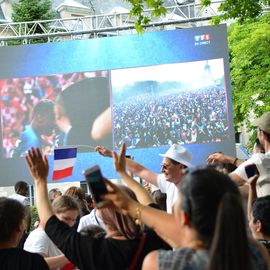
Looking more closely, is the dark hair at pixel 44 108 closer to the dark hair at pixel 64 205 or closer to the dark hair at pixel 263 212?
the dark hair at pixel 64 205

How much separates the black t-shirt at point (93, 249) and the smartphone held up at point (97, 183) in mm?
403

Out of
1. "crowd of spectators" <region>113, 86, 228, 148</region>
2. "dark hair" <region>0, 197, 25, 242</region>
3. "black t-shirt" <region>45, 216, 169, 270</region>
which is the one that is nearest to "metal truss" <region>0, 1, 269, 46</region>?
"crowd of spectators" <region>113, 86, 228, 148</region>

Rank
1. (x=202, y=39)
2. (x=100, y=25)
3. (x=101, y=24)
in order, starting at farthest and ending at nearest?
(x=101, y=24), (x=100, y=25), (x=202, y=39)

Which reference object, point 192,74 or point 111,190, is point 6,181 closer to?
point 192,74

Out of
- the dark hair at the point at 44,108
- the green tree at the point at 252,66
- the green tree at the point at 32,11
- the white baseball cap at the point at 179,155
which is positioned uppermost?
the green tree at the point at 32,11

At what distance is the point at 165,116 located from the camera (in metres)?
14.6

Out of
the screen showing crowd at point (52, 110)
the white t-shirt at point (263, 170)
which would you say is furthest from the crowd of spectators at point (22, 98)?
the white t-shirt at point (263, 170)

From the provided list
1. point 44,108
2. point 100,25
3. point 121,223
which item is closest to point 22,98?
point 44,108

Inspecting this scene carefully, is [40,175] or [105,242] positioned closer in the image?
[105,242]

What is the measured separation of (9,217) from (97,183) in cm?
106

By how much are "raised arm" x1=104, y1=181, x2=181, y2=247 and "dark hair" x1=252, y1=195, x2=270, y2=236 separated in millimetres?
1174

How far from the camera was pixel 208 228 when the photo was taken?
1.90 metres

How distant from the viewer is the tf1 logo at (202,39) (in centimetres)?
1409

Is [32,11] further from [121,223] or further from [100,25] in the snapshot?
[121,223]
